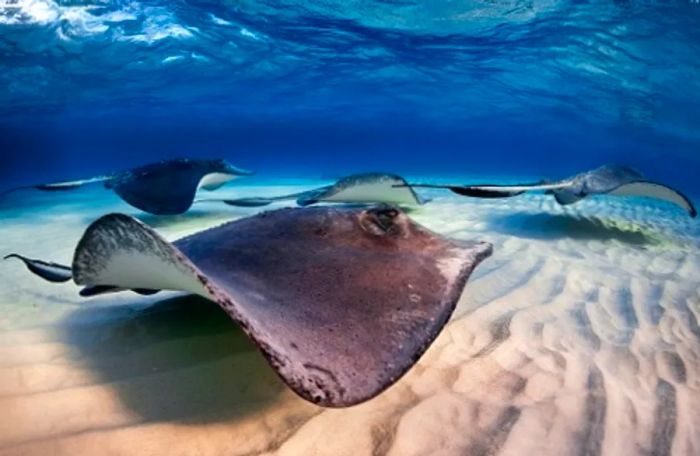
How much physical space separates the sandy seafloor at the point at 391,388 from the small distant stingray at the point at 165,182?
231 centimetres

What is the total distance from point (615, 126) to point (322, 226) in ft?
162

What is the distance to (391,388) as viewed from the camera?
2.11m

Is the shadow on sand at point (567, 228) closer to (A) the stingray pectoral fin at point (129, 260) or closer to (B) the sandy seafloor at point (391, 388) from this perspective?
(B) the sandy seafloor at point (391, 388)

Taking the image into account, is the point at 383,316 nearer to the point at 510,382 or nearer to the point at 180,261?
the point at 180,261

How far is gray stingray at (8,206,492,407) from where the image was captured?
1.33 meters

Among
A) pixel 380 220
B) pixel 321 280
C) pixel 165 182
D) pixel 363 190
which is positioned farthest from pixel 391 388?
pixel 165 182

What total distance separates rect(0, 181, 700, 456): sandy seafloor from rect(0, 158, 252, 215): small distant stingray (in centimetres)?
231

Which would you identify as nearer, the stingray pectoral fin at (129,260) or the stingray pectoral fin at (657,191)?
the stingray pectoral fin at (129,260)

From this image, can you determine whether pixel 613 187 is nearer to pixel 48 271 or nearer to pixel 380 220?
pixel 380 220

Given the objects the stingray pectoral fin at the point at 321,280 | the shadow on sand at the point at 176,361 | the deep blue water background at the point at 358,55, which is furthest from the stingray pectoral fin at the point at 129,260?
the deep blue water background at the point at 358,55

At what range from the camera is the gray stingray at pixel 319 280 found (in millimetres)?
1328

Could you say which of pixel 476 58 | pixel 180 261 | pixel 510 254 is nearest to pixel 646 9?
pixel 476 58

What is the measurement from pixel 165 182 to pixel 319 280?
5.52 metres

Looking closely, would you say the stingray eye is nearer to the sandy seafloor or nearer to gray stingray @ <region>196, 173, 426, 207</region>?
the sandy seafloor
